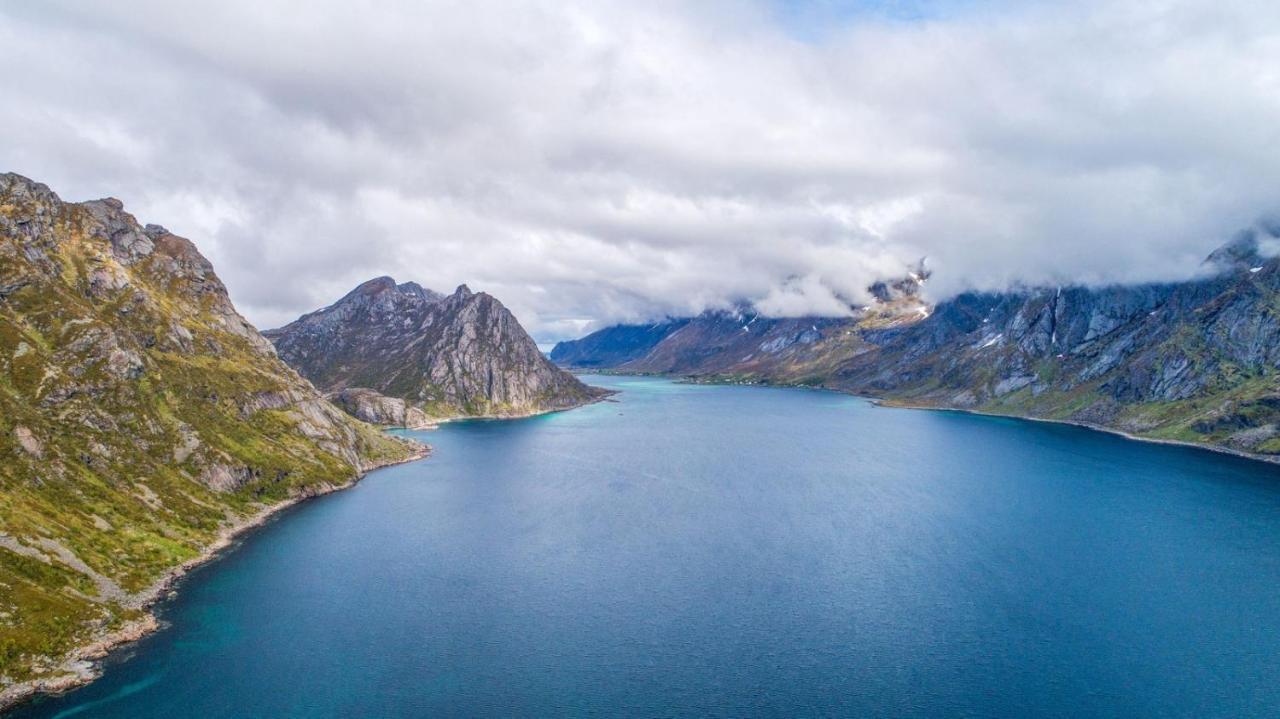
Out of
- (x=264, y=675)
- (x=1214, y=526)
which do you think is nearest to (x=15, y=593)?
(x=264, y=675)

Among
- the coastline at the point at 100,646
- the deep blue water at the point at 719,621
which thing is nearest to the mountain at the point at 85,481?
the coastline at the point at 100,646

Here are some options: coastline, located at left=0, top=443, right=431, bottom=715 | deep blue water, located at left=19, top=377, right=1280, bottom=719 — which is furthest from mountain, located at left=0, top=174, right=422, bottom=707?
deep blue water, located at left=19, top=377, right=1280, bottom=719

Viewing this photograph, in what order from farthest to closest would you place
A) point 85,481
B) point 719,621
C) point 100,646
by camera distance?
point 85,481 → point 719,621 → point 100,646

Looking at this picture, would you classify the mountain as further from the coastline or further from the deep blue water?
the deep blue water

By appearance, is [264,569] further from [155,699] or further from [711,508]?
[711,508]

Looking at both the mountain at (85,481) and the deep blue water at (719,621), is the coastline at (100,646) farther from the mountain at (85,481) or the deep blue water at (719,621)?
the deep blue water at (719,621)

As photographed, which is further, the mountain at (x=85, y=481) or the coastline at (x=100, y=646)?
the mountain at (x=85, y=481)

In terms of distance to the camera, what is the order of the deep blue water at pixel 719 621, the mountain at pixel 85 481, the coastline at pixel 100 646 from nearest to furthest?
the coastline at pixel 100 646 → the deep blue water at pixel 719 621 → the mountain at pixel 85 481

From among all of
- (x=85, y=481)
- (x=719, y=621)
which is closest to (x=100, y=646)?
(x=85, y=481)

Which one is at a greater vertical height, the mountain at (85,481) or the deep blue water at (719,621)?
the mountain at (85,481)

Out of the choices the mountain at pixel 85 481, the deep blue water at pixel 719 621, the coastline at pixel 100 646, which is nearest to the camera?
the coastline at pixel 100 646

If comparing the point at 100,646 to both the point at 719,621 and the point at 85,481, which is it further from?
the point at 719,621
